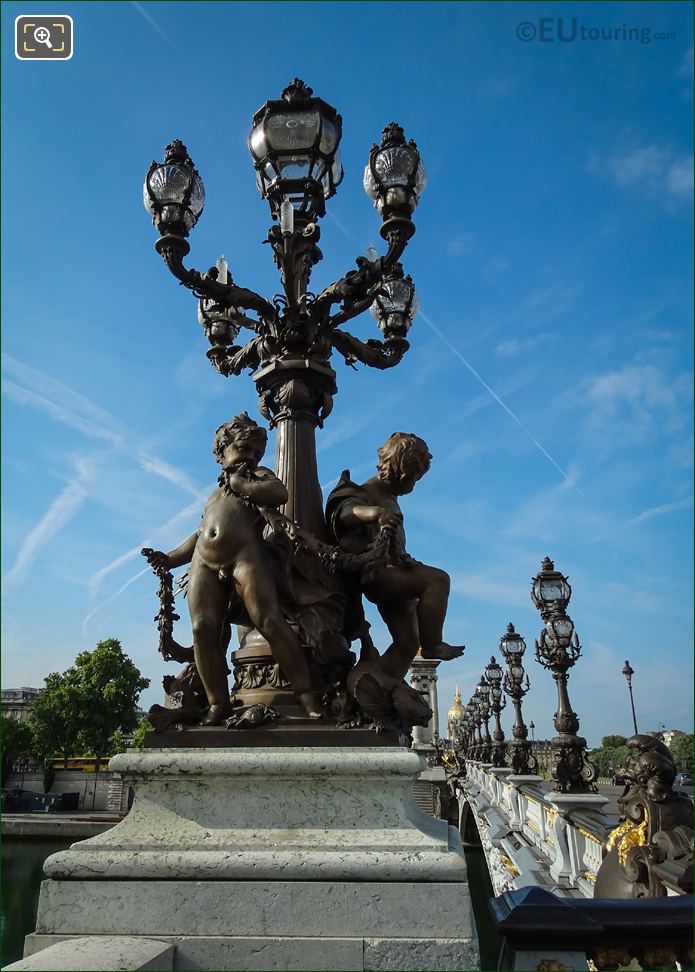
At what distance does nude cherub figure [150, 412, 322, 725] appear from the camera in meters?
3.96

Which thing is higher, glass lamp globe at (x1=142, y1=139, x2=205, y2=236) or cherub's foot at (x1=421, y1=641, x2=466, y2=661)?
glass lamp globe at (x1=142, y1=139, x2=205, y2=236)

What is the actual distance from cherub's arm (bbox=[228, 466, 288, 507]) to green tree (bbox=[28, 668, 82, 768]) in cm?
5067

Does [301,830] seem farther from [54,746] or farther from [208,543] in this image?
[54,746]

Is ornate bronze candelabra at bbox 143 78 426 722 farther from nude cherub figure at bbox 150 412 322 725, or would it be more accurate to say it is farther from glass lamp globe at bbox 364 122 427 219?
nude cherub figure at bbox 150 412 322 725

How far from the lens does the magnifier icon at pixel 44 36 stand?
434 cm

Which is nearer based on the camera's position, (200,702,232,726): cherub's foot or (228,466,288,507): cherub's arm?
(200,702,232,726): cherub's foot

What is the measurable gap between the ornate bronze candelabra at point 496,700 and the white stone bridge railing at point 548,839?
193 inches

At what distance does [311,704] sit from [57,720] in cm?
5228

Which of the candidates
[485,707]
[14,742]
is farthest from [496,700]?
[14,742]

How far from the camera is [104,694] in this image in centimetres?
5022

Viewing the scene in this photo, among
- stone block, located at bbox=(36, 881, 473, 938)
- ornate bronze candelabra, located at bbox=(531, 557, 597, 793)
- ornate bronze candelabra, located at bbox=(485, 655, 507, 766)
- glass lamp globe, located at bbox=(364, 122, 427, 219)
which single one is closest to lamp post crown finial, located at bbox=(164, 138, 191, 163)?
glass lamp globe, located at bbox=(364, 122, 427, 219)

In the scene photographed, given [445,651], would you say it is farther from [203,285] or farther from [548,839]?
[548,839]

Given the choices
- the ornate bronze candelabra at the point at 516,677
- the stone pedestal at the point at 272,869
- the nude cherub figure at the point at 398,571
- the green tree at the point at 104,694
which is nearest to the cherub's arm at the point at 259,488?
the nude cherub figure at the point at 398,571

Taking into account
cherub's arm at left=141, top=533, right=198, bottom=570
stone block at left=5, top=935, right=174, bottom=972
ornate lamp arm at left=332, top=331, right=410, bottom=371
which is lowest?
stone block at left=5, top=935, right=174, bottom=972
